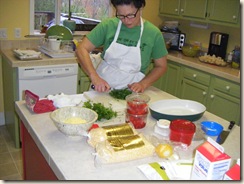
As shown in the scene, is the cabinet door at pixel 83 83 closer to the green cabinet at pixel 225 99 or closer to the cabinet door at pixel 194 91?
the cabinet door at pixel 194 91

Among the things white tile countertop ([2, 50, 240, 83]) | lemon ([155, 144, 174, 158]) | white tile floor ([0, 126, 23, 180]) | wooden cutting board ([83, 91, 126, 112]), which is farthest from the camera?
white tile countertop ([2, 50, 240, 83])

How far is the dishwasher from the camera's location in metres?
2.75

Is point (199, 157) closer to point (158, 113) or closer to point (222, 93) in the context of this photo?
point (158, 113)

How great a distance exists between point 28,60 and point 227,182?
7.54 feet

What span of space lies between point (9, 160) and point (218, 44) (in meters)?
2.54

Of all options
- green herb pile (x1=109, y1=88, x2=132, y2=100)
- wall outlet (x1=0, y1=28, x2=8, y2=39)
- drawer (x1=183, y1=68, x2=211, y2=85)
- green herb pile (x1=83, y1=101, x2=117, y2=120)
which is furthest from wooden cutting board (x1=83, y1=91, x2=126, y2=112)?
wall outlet (x1=0, y1=28, x2=8, y2=39)

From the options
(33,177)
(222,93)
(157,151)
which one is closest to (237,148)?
(157,151)

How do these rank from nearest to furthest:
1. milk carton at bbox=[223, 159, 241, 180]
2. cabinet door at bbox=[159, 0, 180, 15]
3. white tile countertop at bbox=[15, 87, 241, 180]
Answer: milk carton at bbox=[223, 159, 241, 180] < white tile countertop at bbox=[15, 87, 241, 180] < cabinet door at bbox=[159, 0, 180, 15]

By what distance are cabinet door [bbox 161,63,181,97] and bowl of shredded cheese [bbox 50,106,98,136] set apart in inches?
87.7

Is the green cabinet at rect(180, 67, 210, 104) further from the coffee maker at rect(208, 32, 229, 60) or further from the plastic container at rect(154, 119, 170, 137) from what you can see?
the plastic container at rect(154, 119, 170, 137)

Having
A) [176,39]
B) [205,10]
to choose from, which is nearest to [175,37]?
[176,39]

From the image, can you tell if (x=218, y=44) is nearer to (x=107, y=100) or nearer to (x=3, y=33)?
(x=107, y=100)

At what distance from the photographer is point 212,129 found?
1.42 meters

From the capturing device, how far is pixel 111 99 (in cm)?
182
